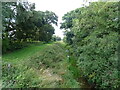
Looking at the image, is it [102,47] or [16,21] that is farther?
[16,21]

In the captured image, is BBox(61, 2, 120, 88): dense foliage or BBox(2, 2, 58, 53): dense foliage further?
BBox(2, 2, 58, 53): dense foliage

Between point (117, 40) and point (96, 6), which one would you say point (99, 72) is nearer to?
point (117, 40)

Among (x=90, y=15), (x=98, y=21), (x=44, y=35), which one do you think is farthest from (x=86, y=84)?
(x=44, y=35)

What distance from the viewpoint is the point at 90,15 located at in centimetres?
519

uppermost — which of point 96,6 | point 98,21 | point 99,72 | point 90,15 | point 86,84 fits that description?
point 96,6

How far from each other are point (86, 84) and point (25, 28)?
7976 mm

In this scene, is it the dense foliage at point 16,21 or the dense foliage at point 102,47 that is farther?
the dense foliage at point 16,21

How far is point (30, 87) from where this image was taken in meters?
3.71

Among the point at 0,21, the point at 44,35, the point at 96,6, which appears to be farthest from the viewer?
the point at 44,35

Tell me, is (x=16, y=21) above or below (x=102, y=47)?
above

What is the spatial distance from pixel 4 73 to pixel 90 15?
437cm

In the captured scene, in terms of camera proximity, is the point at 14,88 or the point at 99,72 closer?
the point at 14,88

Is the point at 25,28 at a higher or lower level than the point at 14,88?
higher

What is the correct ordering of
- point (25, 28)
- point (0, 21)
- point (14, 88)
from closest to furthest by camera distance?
point (14, 88) < point (0, 21) < point (25, 28)
